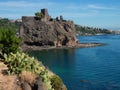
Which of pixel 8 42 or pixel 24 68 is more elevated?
pixel 8 42

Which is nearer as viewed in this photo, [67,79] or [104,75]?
[67,79]

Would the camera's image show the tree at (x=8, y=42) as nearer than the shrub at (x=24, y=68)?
No

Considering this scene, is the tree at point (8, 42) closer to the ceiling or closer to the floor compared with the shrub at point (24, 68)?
closer to the ceiling

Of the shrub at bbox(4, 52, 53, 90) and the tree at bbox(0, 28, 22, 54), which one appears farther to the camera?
the tree at bbox(0, 28, 22, 54)

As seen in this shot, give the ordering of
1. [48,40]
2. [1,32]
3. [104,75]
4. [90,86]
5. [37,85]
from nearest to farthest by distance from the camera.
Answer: [37,85], [1,32], [90,86], [104,75], [48,40]

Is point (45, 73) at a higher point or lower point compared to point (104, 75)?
higher

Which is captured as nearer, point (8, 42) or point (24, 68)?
point (24, 68)

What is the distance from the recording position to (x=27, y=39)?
7820 inches

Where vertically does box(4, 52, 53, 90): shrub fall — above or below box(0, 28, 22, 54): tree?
below

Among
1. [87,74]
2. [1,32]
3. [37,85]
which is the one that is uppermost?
[1,32]

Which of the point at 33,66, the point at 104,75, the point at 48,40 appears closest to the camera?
the point at 33,66

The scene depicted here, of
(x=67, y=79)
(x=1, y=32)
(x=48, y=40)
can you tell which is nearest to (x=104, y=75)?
(x=67, y=79)

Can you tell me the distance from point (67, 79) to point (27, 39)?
391ft

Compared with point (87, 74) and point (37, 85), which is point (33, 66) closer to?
point (37, 85)
